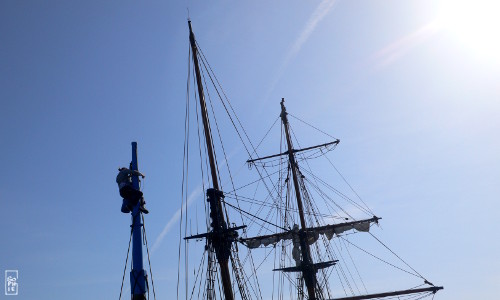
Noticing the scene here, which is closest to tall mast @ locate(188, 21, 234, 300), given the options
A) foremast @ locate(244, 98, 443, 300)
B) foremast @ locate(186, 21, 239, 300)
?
foremast @ locate(186, 21, 239, 300)

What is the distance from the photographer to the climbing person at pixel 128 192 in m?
13.7

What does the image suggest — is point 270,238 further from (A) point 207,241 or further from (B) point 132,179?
(B) point 132,179

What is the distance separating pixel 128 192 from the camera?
1371cm

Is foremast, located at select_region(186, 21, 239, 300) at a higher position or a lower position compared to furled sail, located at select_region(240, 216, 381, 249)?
lower

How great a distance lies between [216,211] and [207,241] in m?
1.82

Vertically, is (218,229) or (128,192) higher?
(218,229)

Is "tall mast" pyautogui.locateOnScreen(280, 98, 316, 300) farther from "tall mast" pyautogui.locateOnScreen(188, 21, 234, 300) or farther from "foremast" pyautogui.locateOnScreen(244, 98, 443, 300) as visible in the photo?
"tall mast" pyautogui.locateOnScreen(188, 21, 234, 300)

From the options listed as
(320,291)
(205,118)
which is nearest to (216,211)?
(205,118)

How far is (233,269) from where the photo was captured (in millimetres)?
24484

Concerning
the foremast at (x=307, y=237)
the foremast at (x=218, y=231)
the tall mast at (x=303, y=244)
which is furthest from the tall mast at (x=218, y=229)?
the tall mast at (x=303, y=244)

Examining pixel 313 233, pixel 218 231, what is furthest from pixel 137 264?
pixel 313 233

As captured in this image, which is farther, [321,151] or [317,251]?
[321,151]

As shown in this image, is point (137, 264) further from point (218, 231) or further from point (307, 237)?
point (307, 237)

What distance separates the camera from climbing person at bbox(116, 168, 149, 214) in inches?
540
